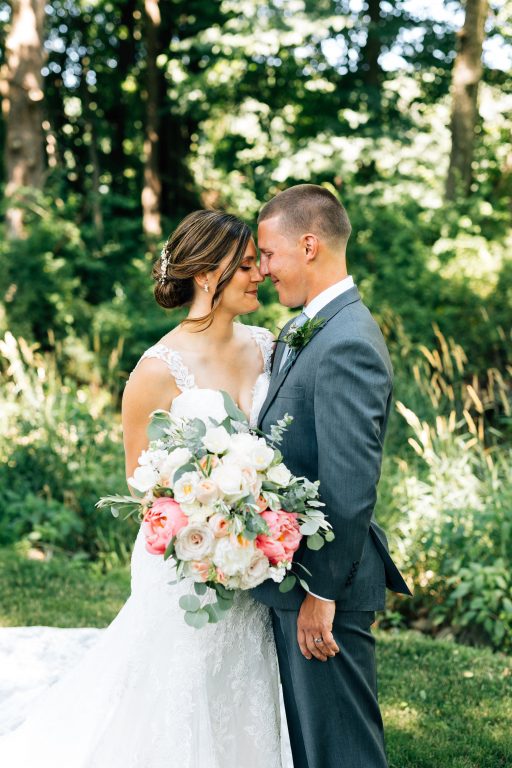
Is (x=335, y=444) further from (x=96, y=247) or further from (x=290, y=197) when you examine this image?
(x=96, y=247)

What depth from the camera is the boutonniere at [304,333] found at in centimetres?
276

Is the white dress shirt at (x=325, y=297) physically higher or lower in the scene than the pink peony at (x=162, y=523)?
higher

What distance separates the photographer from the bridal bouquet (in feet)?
7.47

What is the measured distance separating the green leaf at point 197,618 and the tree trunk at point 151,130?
12810 mm

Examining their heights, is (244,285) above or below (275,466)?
above

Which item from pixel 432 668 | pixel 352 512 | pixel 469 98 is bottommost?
pixel 432 668

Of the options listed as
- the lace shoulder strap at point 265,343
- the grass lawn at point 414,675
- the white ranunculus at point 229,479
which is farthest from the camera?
the grass lawn at point 414,675

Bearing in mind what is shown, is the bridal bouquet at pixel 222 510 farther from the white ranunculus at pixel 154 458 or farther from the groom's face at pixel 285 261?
the groom's face at pixel 285 261

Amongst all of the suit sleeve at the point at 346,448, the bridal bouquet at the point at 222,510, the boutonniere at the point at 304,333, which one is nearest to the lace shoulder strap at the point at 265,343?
the boutonniere at the point at 304,333

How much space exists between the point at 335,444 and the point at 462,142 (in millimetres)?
10439

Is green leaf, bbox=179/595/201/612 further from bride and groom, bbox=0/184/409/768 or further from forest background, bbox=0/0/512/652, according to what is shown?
forest background, bbox=0/0/512/652

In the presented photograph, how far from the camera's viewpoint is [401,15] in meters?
14.7

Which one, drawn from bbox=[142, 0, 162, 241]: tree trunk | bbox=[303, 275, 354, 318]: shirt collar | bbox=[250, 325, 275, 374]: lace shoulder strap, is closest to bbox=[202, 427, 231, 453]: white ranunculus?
bbox=[303, 275, 354, 318]: shirt collar

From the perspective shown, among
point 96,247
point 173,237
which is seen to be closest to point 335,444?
point 173,237
